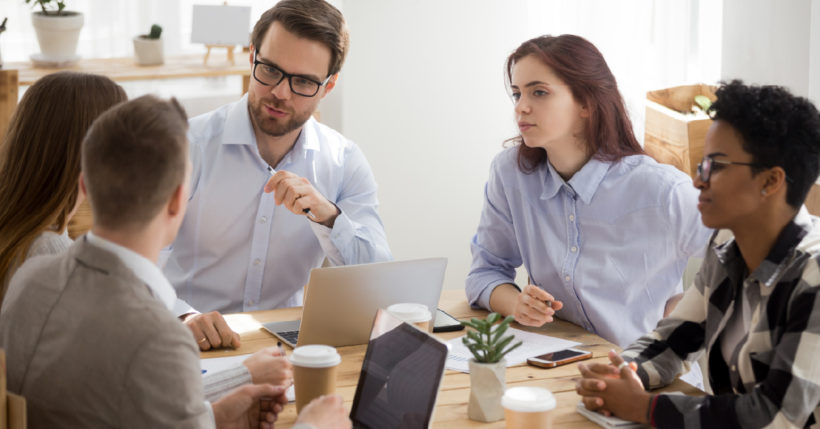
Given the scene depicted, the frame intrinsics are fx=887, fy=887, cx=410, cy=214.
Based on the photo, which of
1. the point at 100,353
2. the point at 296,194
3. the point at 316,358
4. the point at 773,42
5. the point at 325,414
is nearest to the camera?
the point at 100,353

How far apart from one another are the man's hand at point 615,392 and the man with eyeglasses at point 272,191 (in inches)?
34.4

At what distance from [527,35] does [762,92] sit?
2573 mm

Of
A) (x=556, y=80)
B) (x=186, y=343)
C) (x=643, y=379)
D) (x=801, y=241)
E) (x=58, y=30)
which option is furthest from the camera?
(x=58, y=30)

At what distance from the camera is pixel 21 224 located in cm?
158

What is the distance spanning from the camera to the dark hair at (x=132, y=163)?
1.20m

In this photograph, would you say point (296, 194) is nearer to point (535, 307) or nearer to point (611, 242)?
point (535, 307)

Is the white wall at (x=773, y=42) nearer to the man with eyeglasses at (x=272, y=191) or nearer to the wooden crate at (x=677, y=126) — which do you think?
the wooden crate at (x=677, y=126)

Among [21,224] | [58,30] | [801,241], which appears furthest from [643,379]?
[58,30]

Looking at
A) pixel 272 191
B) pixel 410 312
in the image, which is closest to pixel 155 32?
pixel 272 191

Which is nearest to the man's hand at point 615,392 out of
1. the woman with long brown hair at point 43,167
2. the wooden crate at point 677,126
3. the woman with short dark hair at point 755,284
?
the woman with short dark hair at point 755,284

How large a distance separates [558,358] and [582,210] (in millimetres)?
542

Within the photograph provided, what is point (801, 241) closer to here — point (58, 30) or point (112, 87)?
point (112, 87)

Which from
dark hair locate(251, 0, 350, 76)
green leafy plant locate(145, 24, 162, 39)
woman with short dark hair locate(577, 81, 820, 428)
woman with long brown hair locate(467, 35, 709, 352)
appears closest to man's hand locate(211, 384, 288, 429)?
woman with short dark hair locate(577, 81, 820, 428)

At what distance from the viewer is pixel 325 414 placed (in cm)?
135
